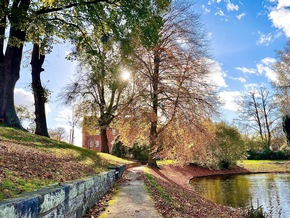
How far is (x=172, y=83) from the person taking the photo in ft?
66.5

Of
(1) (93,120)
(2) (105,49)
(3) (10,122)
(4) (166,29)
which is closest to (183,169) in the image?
(1) (93,120)

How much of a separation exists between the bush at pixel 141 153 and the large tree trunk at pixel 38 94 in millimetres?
14766

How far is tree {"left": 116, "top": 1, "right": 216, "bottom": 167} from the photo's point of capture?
19.3 m

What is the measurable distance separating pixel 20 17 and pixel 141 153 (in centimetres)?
2206

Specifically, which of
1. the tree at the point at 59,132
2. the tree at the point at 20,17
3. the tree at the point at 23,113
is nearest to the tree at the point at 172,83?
the tree at the point at 20,17

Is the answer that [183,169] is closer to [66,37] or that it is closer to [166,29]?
[166,29]

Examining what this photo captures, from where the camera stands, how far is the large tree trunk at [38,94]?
1731 cm

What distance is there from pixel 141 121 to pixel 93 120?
10374 mm

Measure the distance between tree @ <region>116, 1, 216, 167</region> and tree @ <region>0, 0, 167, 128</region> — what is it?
6.19 metres

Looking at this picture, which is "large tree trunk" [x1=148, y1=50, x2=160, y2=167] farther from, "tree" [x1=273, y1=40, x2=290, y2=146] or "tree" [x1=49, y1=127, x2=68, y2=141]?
"tree" [x1=49, y1=127, x2=68, y2=141]

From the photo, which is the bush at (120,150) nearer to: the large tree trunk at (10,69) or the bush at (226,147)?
the bush at (226,147)

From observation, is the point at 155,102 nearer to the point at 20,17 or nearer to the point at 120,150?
the point at 20,17

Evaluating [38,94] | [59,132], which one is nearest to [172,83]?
[38,94]

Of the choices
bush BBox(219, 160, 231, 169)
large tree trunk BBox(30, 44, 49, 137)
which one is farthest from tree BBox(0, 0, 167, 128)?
bush BBox(219, 160, 231, 169)
